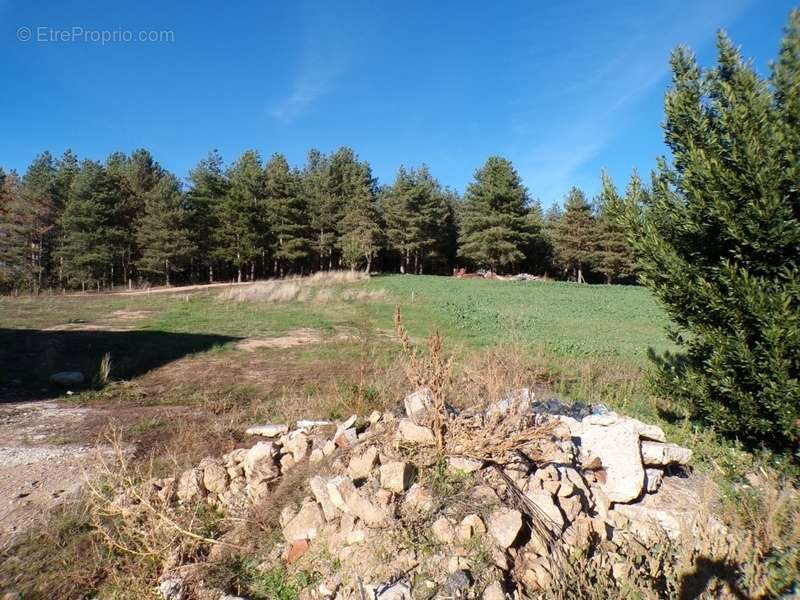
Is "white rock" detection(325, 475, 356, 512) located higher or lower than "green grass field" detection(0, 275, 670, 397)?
higher

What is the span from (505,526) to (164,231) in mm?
39838

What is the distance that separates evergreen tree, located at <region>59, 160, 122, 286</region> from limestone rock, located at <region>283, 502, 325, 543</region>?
41.3 metres

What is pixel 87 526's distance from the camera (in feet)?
11.6

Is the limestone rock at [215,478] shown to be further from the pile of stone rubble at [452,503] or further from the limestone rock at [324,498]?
the limestone rock at [324,498]

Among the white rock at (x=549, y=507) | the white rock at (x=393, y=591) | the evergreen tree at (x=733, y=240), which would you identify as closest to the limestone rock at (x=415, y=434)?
the white rock at (x=549, y=507)

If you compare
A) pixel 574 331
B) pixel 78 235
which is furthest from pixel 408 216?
pixel 574 331

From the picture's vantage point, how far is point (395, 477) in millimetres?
3076

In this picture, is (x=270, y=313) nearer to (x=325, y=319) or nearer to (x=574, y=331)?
(x=325, y=319)

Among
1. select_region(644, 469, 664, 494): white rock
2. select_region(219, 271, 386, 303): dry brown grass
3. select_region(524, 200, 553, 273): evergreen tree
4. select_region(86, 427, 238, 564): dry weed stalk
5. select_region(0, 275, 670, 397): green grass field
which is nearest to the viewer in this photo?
select_region(86, 427, 238, 564): dry weed stalk

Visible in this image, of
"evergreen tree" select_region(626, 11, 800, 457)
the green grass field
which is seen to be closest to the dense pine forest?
the green grass field

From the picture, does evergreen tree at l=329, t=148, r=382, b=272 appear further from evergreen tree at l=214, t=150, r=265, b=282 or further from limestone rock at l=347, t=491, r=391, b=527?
limestone rock at l=347, t=491, r=391, b=527

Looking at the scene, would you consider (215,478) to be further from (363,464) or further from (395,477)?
(395,477)

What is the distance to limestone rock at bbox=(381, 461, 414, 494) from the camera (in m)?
3.05

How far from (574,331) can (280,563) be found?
12414mm
